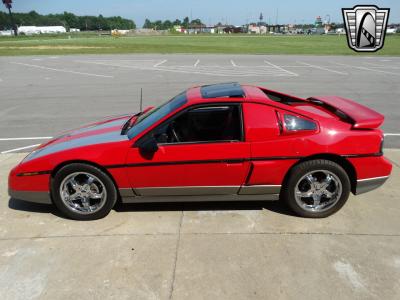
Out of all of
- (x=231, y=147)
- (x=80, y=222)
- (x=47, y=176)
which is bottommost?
(x=80, y=222)

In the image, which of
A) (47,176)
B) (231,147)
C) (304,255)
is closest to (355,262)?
(304,255)

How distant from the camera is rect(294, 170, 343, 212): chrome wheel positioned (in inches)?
156

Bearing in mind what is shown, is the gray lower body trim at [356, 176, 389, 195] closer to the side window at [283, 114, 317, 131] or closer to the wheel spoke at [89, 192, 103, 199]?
the side window at [283, 114, 317, 131]

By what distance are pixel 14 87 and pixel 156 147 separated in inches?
488

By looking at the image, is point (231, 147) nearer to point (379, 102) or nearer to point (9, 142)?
point (9, 142)

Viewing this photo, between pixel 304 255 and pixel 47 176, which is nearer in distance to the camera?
pixel 304 255

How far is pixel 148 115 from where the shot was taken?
177 inches

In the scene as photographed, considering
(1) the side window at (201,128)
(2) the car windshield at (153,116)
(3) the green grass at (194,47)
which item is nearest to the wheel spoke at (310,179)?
(1) the side window at (201,128)

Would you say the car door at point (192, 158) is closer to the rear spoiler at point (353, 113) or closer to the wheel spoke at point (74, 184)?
the wheel spoke at point (74, 184)

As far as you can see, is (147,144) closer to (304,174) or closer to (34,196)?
(34,196)

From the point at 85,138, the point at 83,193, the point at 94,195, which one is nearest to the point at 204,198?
the point at 94,195

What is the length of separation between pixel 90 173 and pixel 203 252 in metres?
1.46

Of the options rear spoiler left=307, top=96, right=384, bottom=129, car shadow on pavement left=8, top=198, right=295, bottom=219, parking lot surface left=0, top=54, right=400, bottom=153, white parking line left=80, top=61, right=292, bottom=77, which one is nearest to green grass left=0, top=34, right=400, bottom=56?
white parking line left=80, top=61, right=292, bottom=77

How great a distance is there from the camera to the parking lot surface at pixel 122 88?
328 inches
